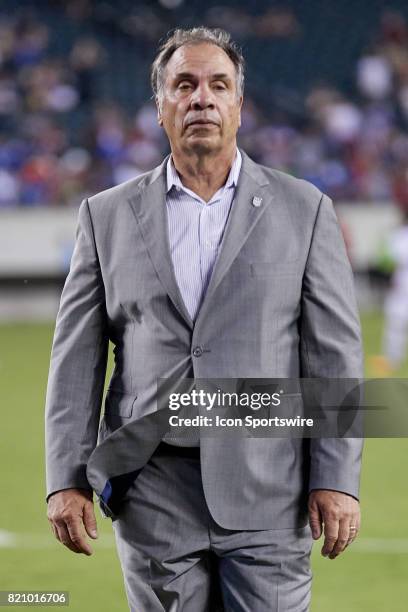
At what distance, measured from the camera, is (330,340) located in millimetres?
2691

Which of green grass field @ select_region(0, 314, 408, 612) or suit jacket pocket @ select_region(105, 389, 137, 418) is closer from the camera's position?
suit jacket pocket @ select_region(105, 389, 137, 418)

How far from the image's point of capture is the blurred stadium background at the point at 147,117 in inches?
638

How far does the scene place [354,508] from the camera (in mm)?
2676

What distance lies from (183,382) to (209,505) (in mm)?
284

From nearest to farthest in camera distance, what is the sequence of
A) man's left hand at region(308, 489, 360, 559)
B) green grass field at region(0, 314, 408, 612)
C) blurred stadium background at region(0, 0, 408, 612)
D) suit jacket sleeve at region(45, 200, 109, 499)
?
1. man's left hand at region(308, 489, 360, 559)
2. suit jacket sleeve at region(45, 200, 109, 499)
3. green grass field at region(0, 314, 408, 612)
4. blurred stadium background at region(0, 0, 408, 612)

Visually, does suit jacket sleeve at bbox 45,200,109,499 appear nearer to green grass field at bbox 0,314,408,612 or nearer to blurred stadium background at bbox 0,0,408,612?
green grass field at bbox 0,314,408,612


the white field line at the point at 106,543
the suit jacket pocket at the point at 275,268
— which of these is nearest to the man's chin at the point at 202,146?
the suit jacket pocket at the point at 275,268

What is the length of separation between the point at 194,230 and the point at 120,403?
44 centimetres

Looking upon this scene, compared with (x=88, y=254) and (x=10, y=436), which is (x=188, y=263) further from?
(x=10, y=436)

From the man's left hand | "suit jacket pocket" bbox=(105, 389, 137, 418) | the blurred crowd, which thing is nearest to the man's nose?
"suit jacket pocket" bbox=(105, 389, 137, 418)

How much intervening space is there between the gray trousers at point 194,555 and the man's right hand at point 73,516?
0.29ft

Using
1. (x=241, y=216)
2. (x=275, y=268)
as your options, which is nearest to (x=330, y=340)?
(x=275, y=268)

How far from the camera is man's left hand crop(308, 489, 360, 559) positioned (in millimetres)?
2650

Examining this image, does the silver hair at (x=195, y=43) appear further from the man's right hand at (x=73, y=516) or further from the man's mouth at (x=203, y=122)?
the man's right hand at (x=73, y=516)
